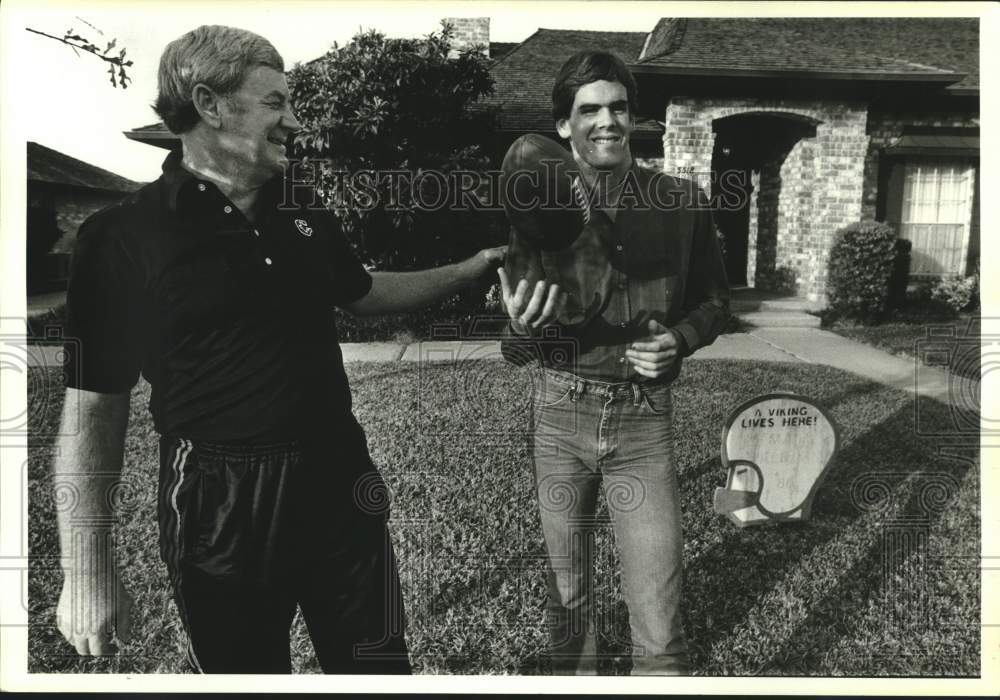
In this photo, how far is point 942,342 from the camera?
2568mm

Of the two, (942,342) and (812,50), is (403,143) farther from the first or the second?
(942,342)

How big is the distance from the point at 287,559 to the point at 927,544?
7.14ft

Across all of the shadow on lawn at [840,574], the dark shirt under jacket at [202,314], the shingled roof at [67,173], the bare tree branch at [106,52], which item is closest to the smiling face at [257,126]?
the dark shirt under jacket at [202,314]

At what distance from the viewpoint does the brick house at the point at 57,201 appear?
2416 millimetres

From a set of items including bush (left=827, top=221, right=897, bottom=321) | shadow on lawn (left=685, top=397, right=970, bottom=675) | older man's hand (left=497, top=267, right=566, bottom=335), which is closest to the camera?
older man's hand (left=497, top=267, right=566, bottom=335)

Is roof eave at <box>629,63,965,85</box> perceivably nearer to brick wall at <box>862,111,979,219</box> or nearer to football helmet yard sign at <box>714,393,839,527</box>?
brick wall at <box>862,111,979,219</box>

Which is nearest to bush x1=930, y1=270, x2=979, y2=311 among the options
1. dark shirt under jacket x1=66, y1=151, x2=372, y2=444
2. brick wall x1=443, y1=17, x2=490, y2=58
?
brick wall x1=443, y1=17, x2=490, y2=58

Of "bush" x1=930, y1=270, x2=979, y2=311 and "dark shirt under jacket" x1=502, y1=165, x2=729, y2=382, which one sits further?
"bush" x1=930, y1=270, x2=979, y2=311

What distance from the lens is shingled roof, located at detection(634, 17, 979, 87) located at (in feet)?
8.25

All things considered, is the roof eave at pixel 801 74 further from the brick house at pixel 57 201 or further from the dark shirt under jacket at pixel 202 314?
the brick house at pixel 57 201

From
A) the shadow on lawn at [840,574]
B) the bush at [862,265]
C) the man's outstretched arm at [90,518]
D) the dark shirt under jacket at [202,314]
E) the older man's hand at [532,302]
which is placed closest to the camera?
the dark shirt under jacket at [202,314]

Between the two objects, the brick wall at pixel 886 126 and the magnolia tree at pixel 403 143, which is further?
the brick wall at pixel 886 126

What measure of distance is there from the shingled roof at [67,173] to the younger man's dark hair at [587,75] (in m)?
1.36

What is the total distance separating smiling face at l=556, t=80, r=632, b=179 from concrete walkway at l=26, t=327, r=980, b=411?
67cm
